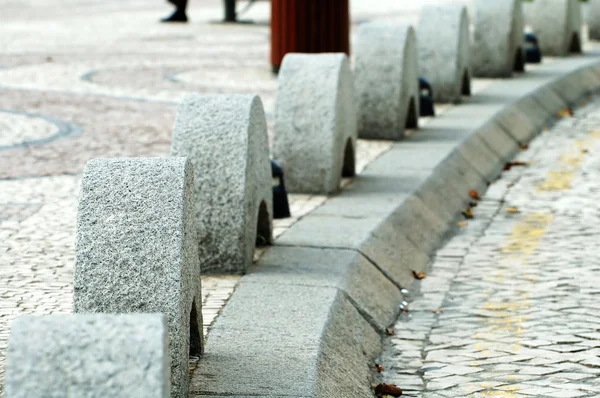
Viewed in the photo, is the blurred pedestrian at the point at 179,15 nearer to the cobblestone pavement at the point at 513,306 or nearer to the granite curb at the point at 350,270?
the granite curb at the point at 350,270

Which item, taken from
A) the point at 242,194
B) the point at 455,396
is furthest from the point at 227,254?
the point at 455,396

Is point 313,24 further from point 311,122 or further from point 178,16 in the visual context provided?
point 178,16

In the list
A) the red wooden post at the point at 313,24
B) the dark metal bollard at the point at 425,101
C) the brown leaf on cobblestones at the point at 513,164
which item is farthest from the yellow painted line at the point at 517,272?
the red wooden post at the point at 313,24

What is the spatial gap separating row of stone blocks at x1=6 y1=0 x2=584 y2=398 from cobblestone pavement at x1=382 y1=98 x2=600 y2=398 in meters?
0.88

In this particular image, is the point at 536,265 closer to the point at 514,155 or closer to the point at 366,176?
the point at 366,176

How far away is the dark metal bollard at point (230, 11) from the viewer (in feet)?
67.8

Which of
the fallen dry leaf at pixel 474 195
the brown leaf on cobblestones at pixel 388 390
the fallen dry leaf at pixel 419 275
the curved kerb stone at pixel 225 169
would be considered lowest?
the fallen dry leaf at pixel 474 195

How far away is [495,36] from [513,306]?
23.9 feet

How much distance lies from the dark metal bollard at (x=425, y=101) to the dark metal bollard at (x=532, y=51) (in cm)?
396

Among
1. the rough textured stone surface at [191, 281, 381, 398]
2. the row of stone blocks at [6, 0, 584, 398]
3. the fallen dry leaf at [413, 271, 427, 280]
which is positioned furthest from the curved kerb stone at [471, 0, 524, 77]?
the rough textured stone surface at [191, 281, 381, 398]

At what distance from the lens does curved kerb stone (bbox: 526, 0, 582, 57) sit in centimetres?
1511

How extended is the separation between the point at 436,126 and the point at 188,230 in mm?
5973

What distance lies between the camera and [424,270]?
6.92 metres

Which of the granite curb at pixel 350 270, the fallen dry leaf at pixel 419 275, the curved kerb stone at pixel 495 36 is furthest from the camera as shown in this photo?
the curved kerb stone at pixel 495 36
